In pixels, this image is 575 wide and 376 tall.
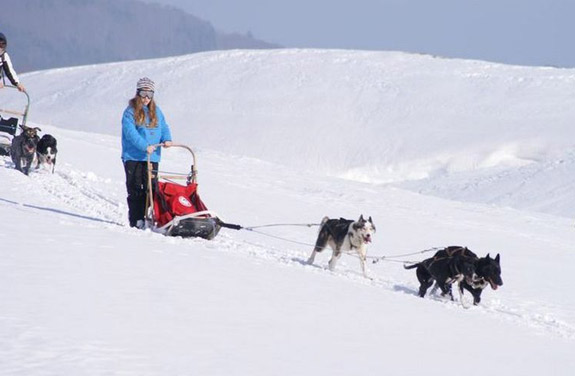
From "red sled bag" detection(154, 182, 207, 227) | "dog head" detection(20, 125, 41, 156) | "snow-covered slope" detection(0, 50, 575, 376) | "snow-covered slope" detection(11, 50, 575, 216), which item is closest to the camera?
"snow-covered slope" detection(0, 50, 575, 376)

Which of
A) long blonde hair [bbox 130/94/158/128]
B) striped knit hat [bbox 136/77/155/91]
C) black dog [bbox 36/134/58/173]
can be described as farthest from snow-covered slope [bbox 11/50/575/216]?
striped knit hat [bbox 136/77/155/91]

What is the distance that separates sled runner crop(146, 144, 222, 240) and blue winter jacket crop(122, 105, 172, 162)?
0.13 meters

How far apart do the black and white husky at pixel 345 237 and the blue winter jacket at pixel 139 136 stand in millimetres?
1602

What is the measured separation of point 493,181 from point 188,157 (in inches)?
495

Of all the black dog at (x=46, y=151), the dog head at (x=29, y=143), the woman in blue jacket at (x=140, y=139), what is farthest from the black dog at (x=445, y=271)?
the black dog at (x=46, y=151)

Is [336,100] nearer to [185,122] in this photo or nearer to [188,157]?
[185,122]

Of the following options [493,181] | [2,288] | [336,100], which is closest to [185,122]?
[336,100]

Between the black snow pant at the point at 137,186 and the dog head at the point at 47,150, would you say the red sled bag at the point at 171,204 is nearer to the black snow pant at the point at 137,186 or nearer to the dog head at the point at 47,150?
the black snow pant at the point at 137,186

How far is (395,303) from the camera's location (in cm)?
650

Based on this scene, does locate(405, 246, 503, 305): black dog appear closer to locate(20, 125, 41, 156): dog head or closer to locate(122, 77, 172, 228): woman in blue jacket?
locate(122, 77, 172, 228): woman in blue jacket

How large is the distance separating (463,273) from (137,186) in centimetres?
289

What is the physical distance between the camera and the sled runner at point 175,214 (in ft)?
27.0

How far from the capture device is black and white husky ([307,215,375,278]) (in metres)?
8.17

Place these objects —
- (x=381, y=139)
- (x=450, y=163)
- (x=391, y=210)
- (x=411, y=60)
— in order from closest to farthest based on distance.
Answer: (x=391, y=210) < (x=450, y=163) < (x=381, y=139) < (x=411, y=60)
